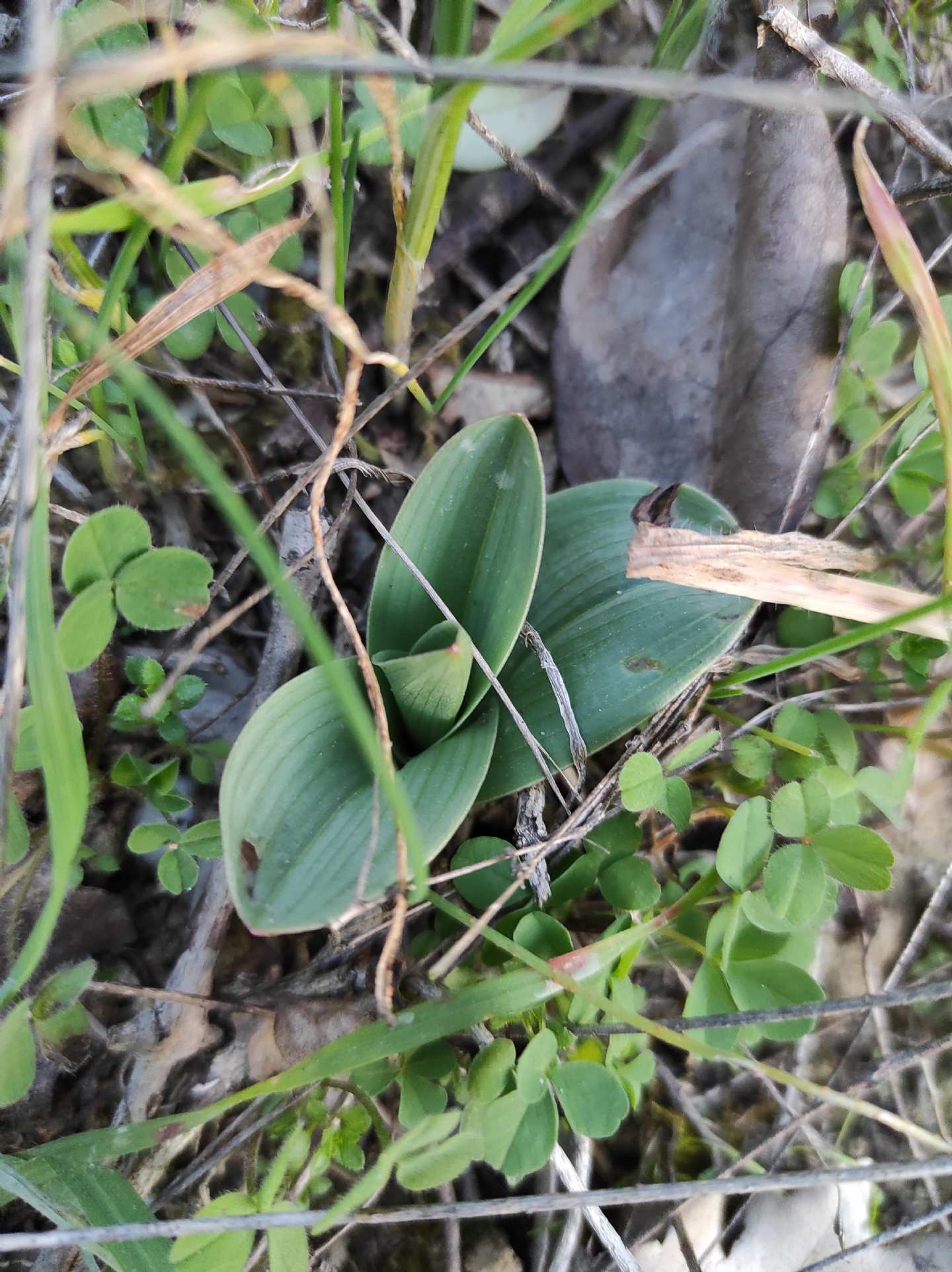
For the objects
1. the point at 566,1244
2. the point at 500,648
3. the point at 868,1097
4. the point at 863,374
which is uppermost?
the point at 863,374

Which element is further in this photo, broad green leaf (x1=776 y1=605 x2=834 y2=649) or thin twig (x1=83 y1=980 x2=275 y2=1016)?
broad green leaf (x1=776 y1=605 x2=834 y2=649)

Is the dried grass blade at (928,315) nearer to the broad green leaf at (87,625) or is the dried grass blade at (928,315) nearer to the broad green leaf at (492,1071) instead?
the broad green leaf at (492,1071)

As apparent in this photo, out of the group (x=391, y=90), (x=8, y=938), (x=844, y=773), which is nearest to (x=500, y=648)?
(x=844, y=773)

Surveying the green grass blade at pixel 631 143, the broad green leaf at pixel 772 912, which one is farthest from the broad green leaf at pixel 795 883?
the green grass blade at pixel 631 143

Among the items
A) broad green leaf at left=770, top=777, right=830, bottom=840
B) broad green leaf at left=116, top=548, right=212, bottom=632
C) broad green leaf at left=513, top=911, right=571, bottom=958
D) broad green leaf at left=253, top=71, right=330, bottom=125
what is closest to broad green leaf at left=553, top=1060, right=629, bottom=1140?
broad green leaf at left=513, top=911, right=571, bottom=958

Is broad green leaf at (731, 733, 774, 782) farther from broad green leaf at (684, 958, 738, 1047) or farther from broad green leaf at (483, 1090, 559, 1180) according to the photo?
broad green leaf at (483, 1090, 559, 1180)

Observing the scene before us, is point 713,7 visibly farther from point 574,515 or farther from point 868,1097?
point 868,1097

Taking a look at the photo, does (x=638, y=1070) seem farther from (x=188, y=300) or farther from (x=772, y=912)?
(x=188, y=300)
